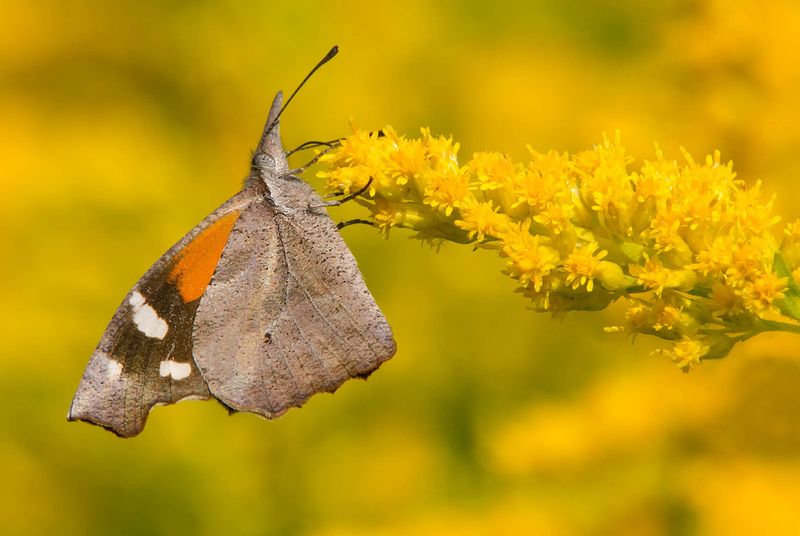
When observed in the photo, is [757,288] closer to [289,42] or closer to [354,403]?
[354,403]

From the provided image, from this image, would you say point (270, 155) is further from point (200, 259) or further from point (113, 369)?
point (113, 369)

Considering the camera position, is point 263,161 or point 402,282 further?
point 402,282

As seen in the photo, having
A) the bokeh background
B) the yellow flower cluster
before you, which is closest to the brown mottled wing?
the yellow flower cluster

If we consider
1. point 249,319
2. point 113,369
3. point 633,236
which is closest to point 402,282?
point 249,319

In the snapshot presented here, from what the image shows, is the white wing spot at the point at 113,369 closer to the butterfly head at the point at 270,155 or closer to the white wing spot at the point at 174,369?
the white wing spot at the point at 174,369

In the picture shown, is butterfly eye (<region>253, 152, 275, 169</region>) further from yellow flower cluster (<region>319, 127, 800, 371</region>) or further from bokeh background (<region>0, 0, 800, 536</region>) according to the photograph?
bokeh background (<region>0, 0, 800, 536</region>)

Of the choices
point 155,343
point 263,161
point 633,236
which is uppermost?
point 263,161

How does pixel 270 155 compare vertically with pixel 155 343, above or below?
above

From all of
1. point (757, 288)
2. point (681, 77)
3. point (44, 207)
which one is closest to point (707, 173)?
point (757, 288)
